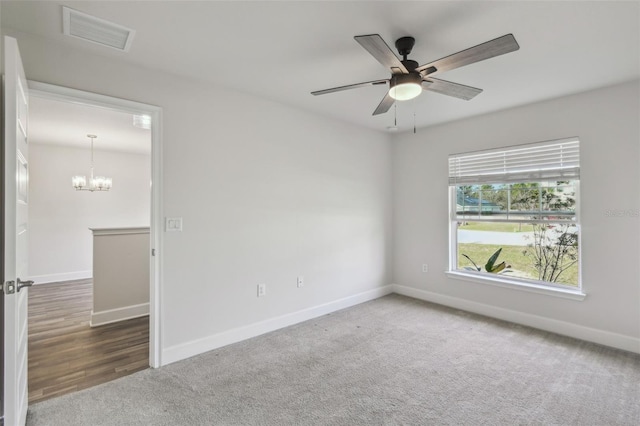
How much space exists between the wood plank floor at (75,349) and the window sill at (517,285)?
3627 millimetres

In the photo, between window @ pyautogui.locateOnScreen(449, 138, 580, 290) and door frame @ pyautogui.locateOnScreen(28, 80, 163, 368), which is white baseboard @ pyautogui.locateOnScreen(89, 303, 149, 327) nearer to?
door frame @ pyautogui.locateOnScreen(28, 80, 163, 368)

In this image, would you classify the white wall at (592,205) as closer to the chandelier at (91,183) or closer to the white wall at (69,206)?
the chandelier at (91,183)

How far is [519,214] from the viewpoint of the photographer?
361cm

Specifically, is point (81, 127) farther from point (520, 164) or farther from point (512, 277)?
point (512, 277)

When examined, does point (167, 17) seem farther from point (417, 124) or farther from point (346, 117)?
point (417, 124)

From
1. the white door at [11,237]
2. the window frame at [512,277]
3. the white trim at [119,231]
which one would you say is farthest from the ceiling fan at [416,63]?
the white trim at [119,231]

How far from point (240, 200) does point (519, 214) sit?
316 cm

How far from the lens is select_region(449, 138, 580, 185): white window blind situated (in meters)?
3.21

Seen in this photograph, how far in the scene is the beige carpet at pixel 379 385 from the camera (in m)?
1.96

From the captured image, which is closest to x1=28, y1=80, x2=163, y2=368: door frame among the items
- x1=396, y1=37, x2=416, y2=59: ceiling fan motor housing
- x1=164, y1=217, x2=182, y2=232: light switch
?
x1=164, y1=217, x2=182, y2=232: light switch

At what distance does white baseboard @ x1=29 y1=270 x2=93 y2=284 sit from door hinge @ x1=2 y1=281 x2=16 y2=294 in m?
5.32

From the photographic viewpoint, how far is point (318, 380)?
2.37 metres

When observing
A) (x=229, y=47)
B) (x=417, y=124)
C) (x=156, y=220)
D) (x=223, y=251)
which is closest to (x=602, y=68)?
Answer: (x=417, y=124)

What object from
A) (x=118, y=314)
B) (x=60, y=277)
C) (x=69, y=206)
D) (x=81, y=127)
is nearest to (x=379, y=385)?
(x=118, y=314)
